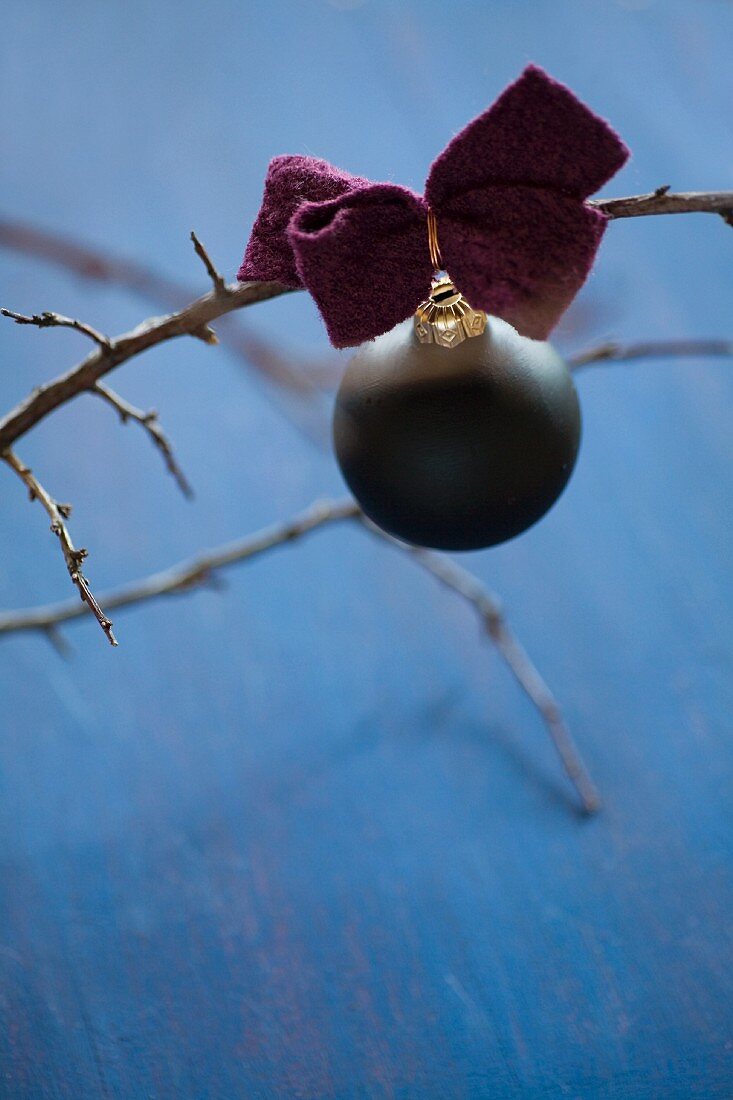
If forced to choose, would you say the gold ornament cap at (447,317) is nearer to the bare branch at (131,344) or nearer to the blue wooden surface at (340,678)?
the bare branch at (131,344)

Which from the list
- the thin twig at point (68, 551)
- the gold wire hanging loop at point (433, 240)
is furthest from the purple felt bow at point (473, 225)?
the thin twig at point (68, 551)

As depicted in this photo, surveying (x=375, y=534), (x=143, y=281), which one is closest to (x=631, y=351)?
(x=375, y=534)

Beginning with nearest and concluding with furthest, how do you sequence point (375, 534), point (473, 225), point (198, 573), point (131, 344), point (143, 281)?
point (473, 225) < point (131, 344) < point (198, 573) < point (375, 534) < point (143, 281)

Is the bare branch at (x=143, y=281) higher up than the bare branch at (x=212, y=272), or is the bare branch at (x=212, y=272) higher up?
the bare branch at (x=212, y=272)

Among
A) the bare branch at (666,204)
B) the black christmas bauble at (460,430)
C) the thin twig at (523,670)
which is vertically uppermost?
the bare branch at (666,204)

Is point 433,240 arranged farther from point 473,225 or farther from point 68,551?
point 68,551

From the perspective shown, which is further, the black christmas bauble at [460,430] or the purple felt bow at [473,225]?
the black christmas bauble at [460,430]

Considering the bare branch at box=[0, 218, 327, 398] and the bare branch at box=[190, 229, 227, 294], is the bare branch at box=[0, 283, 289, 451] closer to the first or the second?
the bare branch at box=[190, 229, 227, 294]

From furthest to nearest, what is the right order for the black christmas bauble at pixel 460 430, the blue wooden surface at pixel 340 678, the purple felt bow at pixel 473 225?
1. the blue wooden surface at pixel 340 678
2. the black christmas bauble at pixel 460 430
3. the purple felt bow at pixel 473 225
